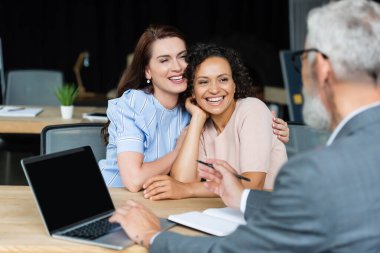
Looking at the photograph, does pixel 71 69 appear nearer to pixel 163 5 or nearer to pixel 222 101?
pixel 163 5

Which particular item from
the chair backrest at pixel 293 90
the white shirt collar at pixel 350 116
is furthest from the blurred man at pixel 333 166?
the chair backrest at pixel 293 90

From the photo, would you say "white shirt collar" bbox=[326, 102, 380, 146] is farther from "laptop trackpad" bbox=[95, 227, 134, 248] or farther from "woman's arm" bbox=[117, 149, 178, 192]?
"woman's arm" bbox=[117, 149, 178, 192]

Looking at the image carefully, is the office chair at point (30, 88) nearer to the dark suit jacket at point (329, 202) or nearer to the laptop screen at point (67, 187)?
the laptop screen at point (67, 187)

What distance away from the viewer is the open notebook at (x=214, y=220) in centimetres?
177

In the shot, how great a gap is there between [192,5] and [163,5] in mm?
444

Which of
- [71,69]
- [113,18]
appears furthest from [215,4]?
[71,69]

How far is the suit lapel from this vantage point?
1347 millimetres

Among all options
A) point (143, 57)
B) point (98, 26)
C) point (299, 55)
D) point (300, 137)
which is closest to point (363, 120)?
point (299, 55)

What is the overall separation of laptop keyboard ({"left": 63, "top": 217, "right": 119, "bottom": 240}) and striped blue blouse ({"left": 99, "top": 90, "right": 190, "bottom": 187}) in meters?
0.64

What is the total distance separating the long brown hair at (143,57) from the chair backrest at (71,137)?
287mm

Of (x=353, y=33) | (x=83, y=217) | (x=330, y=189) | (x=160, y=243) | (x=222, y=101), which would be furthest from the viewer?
(x=222, y=101)

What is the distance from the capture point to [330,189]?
4.05ft

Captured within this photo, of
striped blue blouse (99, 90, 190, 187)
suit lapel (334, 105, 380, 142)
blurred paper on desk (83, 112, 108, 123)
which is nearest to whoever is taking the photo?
suit lapel (334, 105, 380, 142)

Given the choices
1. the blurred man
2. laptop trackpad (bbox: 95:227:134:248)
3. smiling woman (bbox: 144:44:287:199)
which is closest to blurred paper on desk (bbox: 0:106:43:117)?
smiling woman (bbox: 144:44:287:199)
